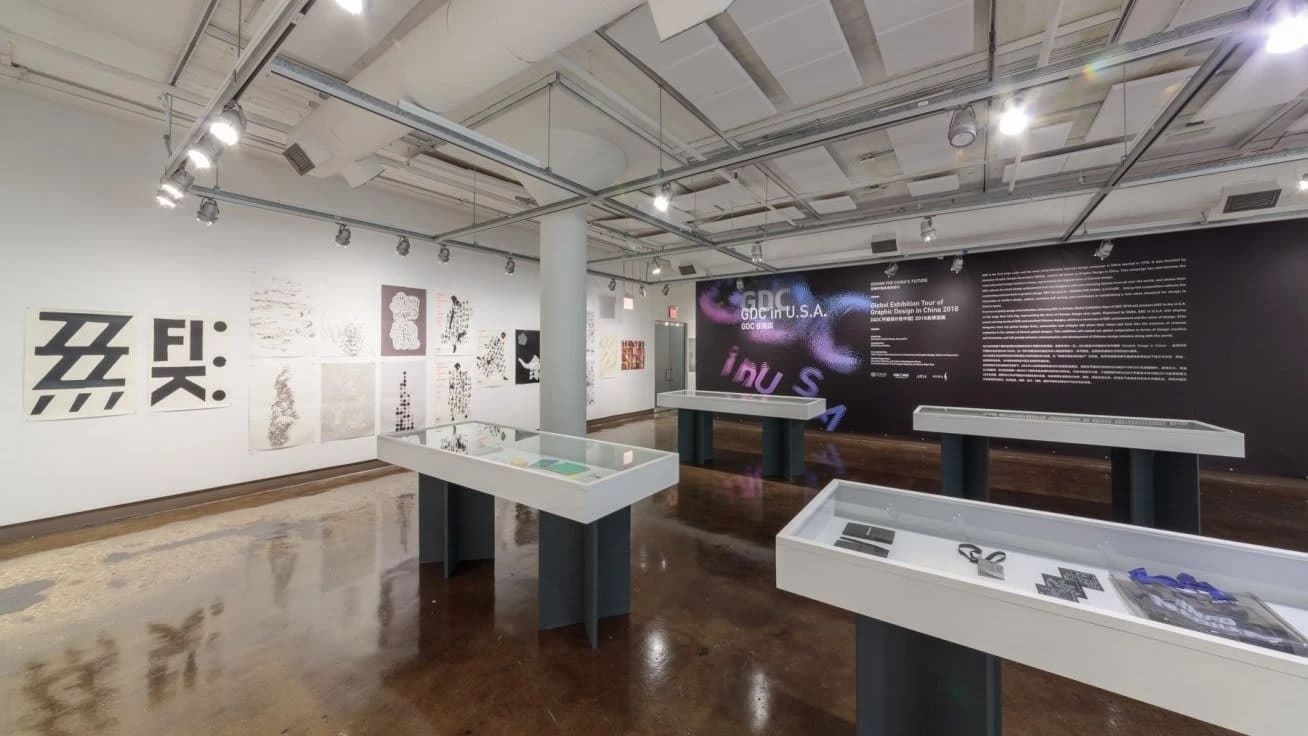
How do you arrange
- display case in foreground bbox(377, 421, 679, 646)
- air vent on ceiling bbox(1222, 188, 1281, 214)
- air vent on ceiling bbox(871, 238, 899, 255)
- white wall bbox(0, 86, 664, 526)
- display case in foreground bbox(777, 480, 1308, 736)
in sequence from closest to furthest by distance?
1. display case in foreground bbox(777, 480, 1308, 736)
2. display case in foreground bbox(377, 421, 679, 646)
3. white wall bbox(0, 86, 664, 526)
4. air vent on ceiling bbox(1222, 188, 1281, 214)
5. air vent on ceiling bbox(871, 238, 899, 255)

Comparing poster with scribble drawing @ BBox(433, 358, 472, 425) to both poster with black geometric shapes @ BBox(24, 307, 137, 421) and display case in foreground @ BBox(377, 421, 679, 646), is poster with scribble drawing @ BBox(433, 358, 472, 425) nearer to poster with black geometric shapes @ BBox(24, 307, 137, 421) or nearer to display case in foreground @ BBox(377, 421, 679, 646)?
poster with black geometric shapes @ BBox(24, 307, 137, 421)

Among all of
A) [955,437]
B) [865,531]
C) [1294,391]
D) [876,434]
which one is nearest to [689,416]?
[955,437]

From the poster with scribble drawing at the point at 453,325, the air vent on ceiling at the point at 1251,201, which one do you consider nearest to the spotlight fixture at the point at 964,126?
the air vent on ceiling at the point at 1251,201

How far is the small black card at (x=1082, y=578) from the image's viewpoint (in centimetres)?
161

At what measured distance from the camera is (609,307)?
9.74 m

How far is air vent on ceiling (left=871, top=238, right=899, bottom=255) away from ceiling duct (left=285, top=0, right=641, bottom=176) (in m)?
6.13

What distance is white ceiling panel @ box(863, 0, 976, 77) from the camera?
2701 millimetres

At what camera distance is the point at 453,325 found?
7.07 meters

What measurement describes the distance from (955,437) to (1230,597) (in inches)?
129

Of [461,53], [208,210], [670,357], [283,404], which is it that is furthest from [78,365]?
[670,357]

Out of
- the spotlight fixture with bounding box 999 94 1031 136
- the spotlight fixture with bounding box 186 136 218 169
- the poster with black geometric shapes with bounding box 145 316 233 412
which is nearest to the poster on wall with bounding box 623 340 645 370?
the poster with black geometric shapes with bounding box 145 316 233 412

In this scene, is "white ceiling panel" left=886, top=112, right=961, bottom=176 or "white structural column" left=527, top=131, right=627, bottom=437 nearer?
"white ceiling panel" left=886, top=112, right=961, bottom=176

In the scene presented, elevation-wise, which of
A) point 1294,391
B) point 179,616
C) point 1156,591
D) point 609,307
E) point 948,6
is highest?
point 948,6

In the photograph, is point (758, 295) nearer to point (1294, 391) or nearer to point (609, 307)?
point (609, 307)
